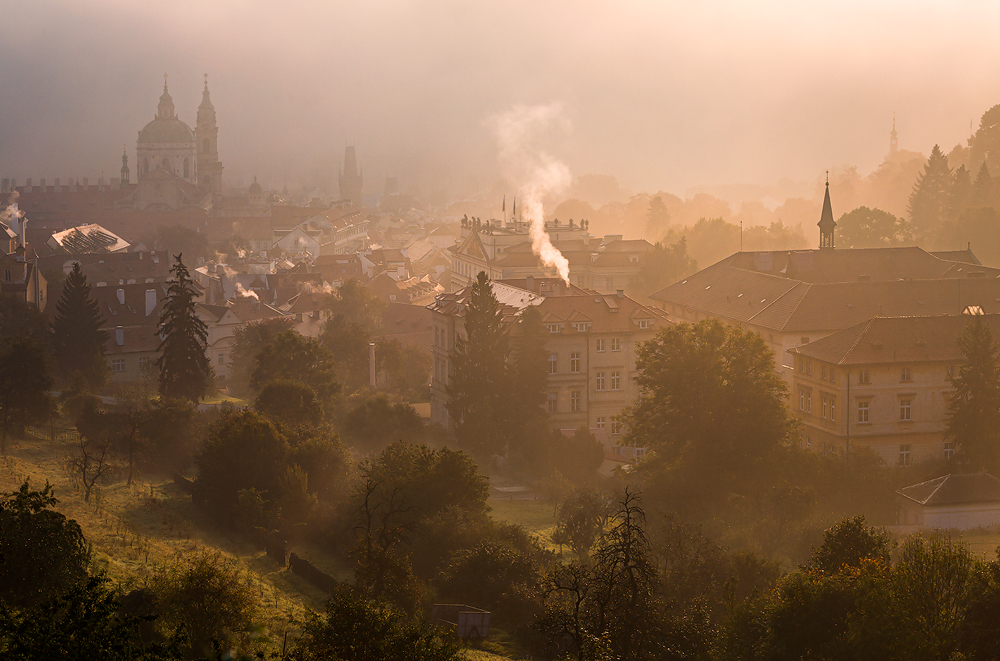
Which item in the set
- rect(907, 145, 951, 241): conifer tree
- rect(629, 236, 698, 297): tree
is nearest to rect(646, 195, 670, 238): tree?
rect(907, 145, 951, 241): conifer tree

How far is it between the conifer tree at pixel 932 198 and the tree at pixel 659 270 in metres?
23.6

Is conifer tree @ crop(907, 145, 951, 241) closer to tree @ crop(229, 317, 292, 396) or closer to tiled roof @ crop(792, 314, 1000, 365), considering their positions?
tiled roof @ crop(792, 314, 1000, 365)

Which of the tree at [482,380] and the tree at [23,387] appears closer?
the tree at [23,387]

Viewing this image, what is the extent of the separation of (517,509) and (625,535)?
2388 centimetres

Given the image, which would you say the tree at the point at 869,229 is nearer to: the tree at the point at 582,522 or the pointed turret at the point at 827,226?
the pointed turret at the point at 827,226

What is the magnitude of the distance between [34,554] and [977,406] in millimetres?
38388

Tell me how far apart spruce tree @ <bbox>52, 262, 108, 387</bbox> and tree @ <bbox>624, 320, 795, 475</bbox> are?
85.9ft

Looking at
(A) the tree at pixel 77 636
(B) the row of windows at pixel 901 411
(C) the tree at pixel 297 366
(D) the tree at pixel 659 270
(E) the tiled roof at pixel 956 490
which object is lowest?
(E) the tiled roof at pixel 956 490

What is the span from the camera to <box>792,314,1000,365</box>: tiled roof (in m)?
51.9

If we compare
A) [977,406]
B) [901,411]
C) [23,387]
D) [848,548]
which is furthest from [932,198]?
[23,387]

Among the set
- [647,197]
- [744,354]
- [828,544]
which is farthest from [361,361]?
[647,197]

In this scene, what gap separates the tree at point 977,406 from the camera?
162 ft

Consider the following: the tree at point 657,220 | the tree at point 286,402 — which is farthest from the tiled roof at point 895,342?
the tree at point 657,220

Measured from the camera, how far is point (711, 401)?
47125 mm
